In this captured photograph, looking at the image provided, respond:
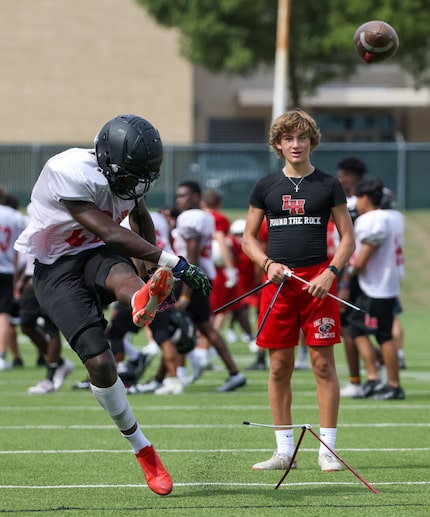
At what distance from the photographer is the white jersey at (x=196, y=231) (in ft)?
37.7

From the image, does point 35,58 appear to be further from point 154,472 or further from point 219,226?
point 154,472

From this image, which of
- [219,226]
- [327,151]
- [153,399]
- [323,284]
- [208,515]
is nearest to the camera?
[208,515]

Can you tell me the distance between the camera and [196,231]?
1151 cm

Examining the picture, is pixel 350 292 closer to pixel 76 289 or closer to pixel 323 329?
pixel 323 329

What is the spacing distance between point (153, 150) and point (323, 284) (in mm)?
1447

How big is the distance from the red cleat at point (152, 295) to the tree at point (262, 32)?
25741mm

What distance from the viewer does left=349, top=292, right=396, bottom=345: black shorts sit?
10289 millimetres

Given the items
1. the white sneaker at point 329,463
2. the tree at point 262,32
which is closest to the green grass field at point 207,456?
the white sneaker at point 329,463

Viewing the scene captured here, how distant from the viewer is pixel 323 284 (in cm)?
671

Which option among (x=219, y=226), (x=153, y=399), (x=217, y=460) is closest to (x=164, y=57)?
(x=219, y=226)

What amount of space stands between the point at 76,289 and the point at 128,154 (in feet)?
2.52

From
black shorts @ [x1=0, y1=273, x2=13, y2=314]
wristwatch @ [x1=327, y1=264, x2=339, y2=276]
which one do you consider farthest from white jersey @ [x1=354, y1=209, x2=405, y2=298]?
black shorts @ [x1=0, y1=273, x2=13, y2=314]

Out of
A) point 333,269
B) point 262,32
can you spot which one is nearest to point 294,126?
point 333,269

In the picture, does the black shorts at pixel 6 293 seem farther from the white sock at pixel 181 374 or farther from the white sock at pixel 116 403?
the white sock at pixel 116 403
